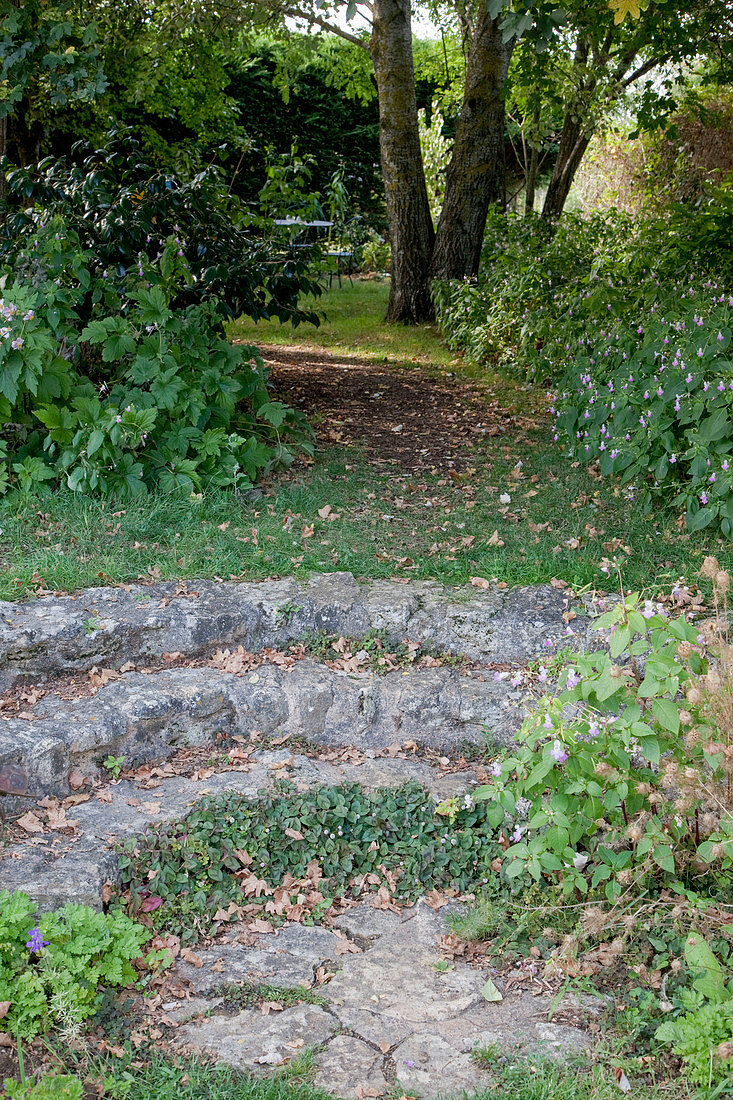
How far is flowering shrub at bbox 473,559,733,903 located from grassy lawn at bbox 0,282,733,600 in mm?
1086

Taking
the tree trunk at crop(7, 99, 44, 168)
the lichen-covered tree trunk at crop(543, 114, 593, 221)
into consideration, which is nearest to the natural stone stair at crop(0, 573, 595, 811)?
the tree trunk at crop(7, 99, 44, 168)

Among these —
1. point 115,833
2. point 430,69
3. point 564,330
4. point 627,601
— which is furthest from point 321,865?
point 430,69

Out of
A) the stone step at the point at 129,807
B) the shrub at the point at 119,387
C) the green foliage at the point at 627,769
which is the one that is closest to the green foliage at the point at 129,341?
the shrub at the point at 119,387

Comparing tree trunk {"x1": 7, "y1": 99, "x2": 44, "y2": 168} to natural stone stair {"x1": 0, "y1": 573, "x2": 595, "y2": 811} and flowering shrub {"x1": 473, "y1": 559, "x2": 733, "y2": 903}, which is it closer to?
natural stone stair {"x1": 0, "y1": 573, "x2": 595, "y2": 811}

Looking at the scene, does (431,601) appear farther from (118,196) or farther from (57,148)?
(57,148)

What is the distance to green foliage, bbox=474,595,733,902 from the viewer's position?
226cm

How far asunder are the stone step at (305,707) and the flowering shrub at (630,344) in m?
1.41

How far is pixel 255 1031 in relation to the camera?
2283 mm

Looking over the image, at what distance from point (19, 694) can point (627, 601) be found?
90.5 inches

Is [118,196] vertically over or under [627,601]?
over

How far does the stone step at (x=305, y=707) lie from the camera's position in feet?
10.9

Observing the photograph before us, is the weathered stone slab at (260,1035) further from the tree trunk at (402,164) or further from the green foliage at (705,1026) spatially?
the tree trunk at (402,164)

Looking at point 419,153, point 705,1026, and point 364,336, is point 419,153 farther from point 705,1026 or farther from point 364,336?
point 705,1026

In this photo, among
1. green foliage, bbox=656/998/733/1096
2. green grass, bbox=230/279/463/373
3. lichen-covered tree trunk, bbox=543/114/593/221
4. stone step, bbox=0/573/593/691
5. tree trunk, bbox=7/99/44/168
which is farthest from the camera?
lichen-covered tree trunk, bbox=543/114/593/221
